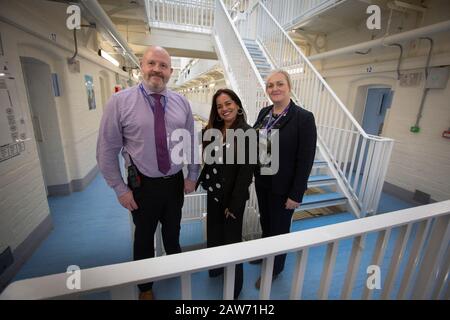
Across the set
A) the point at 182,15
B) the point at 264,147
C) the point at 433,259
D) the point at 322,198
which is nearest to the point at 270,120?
the point at 264,147

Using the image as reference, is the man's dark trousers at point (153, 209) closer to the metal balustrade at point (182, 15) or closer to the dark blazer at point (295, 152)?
the dark blazer at point (295, 152)

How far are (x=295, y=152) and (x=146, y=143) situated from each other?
1.12 metres

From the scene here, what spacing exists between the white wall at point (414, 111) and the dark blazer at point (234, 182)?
3.75m

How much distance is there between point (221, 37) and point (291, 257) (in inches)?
189

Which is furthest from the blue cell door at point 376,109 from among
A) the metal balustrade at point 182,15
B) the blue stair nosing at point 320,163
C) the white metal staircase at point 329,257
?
the metal balustrade at point 182,15

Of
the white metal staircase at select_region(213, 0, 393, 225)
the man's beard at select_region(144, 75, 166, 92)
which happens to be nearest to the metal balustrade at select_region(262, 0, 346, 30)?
the white metal staircase at select_region(213, 0, 393, 225)

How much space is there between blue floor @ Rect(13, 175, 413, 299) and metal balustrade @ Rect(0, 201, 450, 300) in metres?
0.88

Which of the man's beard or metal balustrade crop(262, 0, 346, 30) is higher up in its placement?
metal balustrade crop(262, 0, 346, 30)

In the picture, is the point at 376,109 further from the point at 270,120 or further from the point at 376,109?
the point at 270,120

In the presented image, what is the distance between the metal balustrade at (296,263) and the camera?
20.5 inches

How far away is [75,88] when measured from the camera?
3539 mm

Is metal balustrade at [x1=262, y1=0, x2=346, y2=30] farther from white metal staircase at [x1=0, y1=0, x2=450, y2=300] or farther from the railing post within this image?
the railing post

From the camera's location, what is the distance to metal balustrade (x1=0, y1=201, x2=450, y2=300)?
52 centimetres
